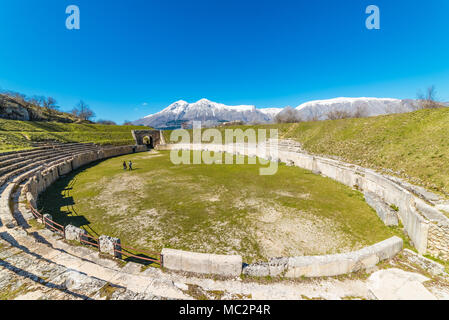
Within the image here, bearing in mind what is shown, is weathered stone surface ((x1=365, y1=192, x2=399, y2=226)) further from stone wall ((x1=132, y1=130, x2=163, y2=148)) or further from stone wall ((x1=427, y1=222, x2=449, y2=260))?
stone wall ((x1=132, y1=130, x2=163, y2=148))

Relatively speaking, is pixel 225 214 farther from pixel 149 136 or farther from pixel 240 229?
pixel 149 136

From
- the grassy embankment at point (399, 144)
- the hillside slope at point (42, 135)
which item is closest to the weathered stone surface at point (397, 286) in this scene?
the grassy embankment at point (399, 144)

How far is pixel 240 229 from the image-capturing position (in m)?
8.19

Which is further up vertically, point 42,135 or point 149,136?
point 149,136

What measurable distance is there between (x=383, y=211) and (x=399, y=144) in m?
10.9

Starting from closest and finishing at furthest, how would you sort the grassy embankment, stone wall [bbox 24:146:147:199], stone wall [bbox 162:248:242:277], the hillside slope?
stone wall [bbox 162:248:242:277] → the grassy embankment → stone wall [bbox 24:146:147:199] → the hillside slope

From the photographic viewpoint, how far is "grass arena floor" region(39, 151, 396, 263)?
722 centimetres

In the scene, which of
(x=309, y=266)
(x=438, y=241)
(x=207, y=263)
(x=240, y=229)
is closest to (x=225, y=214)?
(x=240, y=229)

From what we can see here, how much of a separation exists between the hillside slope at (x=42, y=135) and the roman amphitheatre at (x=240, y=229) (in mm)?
6051

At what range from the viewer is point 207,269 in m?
5.02

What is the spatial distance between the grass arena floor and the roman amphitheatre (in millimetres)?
73

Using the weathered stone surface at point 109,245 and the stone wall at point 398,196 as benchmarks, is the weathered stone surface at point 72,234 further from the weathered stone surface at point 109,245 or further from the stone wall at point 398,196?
the stone wall at point 398,196

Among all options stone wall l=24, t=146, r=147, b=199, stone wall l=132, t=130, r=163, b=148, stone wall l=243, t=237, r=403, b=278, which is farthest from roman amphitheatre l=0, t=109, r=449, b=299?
stone wall l=132, t=130, r=163, b=148
